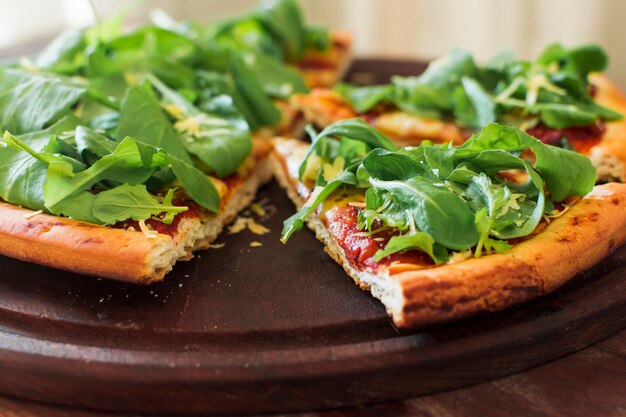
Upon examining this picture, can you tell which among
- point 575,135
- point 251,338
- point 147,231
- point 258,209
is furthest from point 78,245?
point 575,135

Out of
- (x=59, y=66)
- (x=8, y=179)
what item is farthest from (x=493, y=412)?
(x=59, y=66)

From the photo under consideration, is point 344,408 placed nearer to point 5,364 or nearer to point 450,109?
point 5,364

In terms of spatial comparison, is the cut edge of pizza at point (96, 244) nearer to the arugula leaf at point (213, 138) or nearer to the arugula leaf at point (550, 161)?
the arugula leaf at point (213, 138)

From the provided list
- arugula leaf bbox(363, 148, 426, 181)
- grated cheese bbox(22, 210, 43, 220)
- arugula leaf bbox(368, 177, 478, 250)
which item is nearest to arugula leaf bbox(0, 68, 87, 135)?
grated cheese bbox(22, 210, 43, 220)

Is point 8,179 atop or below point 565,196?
atop

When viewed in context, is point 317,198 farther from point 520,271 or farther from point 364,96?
point 364,96
